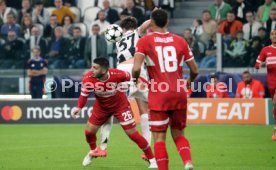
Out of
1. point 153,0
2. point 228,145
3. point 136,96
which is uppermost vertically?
point 153,0

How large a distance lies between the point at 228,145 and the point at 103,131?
3.44 m

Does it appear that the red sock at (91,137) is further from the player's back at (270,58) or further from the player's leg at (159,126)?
the player's back at (270,58)

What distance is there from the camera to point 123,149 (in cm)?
1565

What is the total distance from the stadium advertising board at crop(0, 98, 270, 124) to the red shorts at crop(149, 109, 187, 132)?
35.6 ft

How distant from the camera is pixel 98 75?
12.6 metres

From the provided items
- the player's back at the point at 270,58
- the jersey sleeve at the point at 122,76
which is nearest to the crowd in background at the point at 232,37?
the player's back at the point at 270,58

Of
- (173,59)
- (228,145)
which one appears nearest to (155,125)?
(173,59)

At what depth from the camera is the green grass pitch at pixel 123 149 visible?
1295 cm

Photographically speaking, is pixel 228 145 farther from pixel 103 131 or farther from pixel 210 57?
pixel 210 57

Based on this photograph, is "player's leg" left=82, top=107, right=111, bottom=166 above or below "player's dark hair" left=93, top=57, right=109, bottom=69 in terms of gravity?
below

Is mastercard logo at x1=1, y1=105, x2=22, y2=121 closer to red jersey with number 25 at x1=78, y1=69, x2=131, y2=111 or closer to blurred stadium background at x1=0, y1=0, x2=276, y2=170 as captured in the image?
blurred stadium background at x1=0, y1=0, x2=276, y2=170

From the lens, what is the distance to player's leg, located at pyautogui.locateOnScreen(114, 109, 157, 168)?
12.6 meters

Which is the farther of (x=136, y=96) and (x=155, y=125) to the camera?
(x=136, y=96)

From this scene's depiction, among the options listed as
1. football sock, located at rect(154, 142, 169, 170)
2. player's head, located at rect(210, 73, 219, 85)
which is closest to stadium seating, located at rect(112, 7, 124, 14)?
player's head, located at rect(210, 73, 219, 85)
